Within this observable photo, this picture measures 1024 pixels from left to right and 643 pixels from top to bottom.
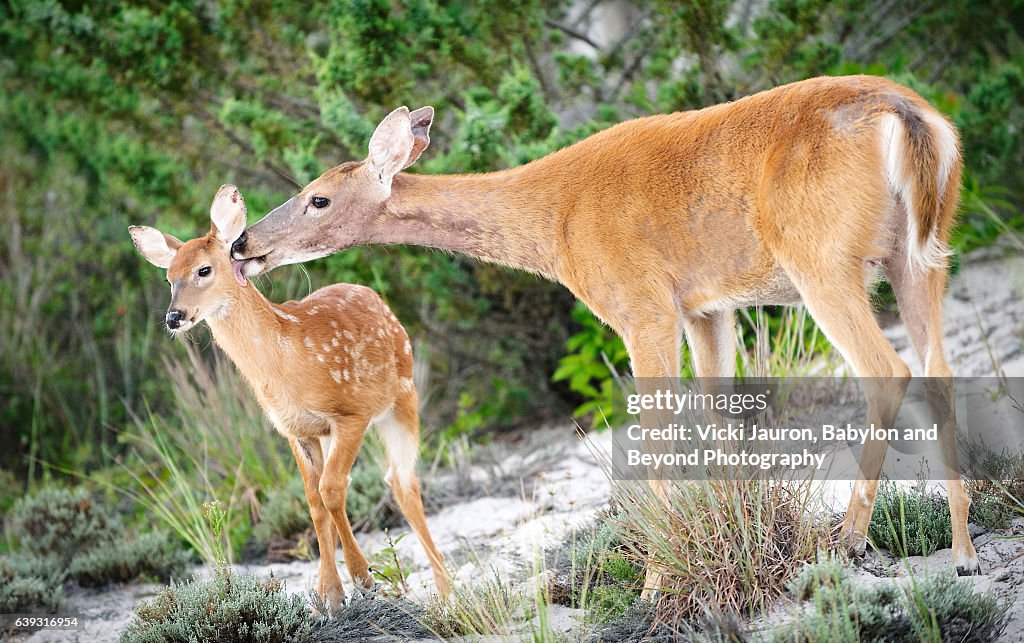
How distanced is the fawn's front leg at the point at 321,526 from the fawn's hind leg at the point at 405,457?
1.21 ft

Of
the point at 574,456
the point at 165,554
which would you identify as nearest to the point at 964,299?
the point at 574,456

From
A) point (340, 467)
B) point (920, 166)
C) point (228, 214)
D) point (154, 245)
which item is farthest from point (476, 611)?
point (920, 166)

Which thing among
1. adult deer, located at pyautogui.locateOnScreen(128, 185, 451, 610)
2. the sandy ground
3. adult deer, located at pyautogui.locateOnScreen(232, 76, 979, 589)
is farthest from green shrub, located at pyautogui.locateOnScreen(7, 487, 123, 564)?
adult deer, located at pyautogui.locateOnScreen(232, 76, 979, 589)

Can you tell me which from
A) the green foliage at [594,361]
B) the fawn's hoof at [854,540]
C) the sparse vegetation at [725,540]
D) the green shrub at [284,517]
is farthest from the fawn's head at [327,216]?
the green foliage at [594,361]

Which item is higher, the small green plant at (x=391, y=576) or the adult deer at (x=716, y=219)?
the adult deer at (x=716, y=219)

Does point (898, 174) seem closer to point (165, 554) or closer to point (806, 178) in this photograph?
point (806, 178)

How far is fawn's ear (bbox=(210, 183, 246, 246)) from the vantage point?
4.85m

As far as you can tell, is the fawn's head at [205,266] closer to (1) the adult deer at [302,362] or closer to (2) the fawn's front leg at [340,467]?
(1) the adult deer at [302,362]

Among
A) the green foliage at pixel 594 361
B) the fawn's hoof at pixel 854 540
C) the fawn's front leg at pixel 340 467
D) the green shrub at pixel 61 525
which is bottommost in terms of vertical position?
the fawn's hoof at pixel 854 540

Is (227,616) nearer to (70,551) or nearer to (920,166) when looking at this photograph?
(70,551)

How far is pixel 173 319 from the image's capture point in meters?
4.68

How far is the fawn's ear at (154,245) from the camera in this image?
16.2ft

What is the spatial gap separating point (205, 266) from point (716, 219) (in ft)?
7.43

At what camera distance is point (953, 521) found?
4273 millimetres
